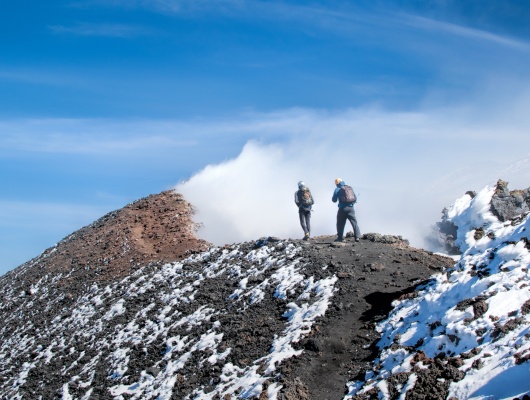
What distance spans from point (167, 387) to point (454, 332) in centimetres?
825

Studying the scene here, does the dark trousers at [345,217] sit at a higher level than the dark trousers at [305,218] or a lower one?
lower

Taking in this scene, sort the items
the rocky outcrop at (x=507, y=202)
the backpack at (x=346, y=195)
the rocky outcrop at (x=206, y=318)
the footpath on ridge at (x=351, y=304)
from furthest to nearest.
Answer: the rocky outcrop at (x=507, y=202) < the backpack at (x=346, y=195) < the rocky outcrop at (x=206, y=318) < the footpath on ridge at (x=351, y=304)

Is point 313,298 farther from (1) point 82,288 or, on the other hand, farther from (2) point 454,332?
(1) point 82,288

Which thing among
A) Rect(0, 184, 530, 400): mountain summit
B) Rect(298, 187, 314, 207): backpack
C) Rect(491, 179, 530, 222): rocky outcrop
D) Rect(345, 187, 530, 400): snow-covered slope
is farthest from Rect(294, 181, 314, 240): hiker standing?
Rect(345, 187, 530, 400): snow-covered slope

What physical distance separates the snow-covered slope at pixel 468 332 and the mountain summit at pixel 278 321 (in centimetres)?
3

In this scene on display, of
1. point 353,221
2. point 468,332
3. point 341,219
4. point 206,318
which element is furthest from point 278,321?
point 353,221

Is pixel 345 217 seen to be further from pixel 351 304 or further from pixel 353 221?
pixel 351 304

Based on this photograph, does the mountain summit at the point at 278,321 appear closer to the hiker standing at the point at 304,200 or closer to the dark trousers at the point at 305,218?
the dark trousers at the point at 305,218

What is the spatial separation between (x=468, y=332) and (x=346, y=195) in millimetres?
10251

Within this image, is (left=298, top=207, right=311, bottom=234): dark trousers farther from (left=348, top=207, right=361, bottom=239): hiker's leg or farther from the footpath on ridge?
(left=348, top=207, right=361, bottom=239): hiker's leg

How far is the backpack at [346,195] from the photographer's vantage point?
20609 mm

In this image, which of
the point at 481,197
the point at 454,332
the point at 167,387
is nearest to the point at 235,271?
the point at 167,387

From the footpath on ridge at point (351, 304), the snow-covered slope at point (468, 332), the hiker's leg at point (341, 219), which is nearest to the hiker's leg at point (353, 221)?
the hiker's leg at point (341, 219)

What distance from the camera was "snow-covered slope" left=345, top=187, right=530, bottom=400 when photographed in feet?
31.2
